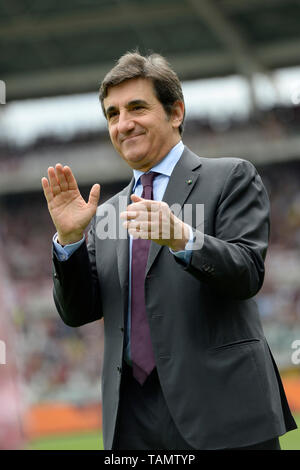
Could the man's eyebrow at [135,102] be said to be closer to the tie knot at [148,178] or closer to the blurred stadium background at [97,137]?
the tie knot at [148,178]

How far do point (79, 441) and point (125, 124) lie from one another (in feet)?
30.7

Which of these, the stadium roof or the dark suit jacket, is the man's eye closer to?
the dark suit jacket

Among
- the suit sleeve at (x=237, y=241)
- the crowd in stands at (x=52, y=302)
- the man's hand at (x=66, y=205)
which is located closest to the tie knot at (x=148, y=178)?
the man's hand at (x=66, y=205)

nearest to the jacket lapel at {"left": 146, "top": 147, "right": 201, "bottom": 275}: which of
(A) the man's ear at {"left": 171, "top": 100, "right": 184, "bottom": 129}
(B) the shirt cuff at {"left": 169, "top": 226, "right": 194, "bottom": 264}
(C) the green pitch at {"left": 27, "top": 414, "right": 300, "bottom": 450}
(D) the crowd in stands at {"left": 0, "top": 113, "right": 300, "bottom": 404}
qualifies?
(A) the man's ear at {"left": 171, "top": 100, "right": 184, "bottom": 129}

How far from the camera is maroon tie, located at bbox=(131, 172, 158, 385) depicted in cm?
248

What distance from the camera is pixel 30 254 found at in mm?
21812

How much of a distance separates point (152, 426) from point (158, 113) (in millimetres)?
1112

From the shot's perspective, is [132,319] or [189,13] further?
[189,13]

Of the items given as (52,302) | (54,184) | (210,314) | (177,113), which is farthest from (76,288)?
(52,302)

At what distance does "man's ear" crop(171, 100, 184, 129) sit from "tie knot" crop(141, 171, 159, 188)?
0.21m

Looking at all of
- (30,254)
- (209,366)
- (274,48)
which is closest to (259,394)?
(209,366)

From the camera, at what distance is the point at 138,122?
261 cm

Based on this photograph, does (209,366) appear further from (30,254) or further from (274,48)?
(30,254)

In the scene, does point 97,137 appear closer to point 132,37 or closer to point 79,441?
point 132,37
